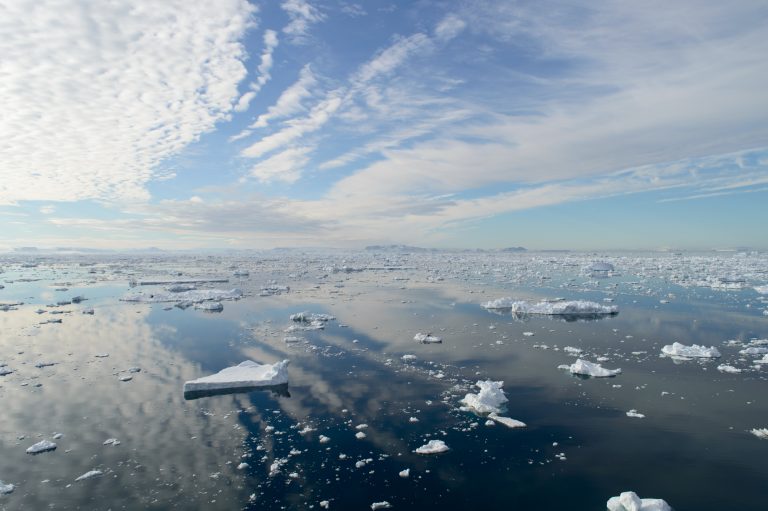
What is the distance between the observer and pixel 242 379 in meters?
13.6

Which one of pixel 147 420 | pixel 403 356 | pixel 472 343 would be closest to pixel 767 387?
pixel 472 343

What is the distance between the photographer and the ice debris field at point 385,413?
324 inches

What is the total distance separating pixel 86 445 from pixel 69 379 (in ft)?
19.5

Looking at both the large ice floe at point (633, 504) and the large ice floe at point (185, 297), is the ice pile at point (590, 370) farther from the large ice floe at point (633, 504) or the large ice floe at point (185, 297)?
the large ice floe at point (185, 297)

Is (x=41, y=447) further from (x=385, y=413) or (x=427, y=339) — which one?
(x=427, y=339)

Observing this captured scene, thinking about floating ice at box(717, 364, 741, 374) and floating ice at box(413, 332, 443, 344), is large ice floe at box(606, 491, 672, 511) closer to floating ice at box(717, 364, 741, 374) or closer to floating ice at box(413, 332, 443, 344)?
floating ice at box(717, 364, 741, 374)

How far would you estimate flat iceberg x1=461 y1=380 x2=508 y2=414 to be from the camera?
1161cm

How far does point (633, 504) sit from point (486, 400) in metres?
4.83

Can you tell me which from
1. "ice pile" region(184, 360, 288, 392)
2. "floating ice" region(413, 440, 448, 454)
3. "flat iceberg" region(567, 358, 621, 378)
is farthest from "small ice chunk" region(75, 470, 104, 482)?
"flat iceberg" region(567, 358, 621, 378)

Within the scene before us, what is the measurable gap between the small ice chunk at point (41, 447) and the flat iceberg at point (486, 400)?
1002cm

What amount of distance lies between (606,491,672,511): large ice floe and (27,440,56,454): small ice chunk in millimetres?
11670

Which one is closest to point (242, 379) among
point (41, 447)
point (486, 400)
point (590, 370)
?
point (41, 447)

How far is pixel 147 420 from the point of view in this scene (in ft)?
37.1

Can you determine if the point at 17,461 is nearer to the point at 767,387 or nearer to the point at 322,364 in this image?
the point at 322,364
